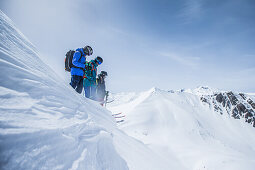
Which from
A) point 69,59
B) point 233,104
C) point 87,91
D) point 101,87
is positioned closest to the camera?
point 69,59

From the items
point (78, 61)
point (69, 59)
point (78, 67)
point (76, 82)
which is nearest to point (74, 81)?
point (76, 82)

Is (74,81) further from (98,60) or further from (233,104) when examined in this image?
(233,104)

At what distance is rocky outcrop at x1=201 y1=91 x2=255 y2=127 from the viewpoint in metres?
51.0

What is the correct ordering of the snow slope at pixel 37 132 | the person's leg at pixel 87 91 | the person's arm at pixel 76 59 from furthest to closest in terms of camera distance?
the person's leg at pixel 87 91, the person's arm at pixel 76 59, the snow slope at pixel 37 132

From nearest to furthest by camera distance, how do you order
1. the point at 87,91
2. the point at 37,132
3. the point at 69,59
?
the point at 37,132 → the point at 69,59 → the point at 87,91

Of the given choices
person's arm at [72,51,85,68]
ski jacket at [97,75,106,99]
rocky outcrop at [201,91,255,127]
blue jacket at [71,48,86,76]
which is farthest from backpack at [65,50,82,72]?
rocky outcrop at [201,91,255,127]

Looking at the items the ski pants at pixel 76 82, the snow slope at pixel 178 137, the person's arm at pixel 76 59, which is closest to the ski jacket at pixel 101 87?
the ski pants at pixel 76 82

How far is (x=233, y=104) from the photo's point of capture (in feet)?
173

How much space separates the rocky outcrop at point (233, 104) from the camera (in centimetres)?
5097

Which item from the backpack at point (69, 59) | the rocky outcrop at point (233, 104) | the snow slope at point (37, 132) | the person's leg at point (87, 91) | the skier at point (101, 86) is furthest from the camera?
the rocky outcrop at point (233, 104)

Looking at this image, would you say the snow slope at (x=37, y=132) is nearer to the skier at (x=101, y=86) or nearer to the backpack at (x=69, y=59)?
the backpack at (x=69, y=59)

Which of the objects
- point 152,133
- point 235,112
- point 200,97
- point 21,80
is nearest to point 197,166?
point 152,133

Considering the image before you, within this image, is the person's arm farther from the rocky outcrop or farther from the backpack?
the rocky outcrop

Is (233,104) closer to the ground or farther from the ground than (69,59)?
farther from the ground
